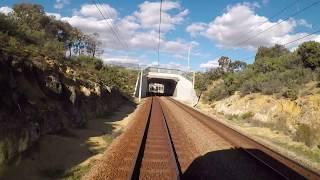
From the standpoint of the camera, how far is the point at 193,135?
60.7 ft

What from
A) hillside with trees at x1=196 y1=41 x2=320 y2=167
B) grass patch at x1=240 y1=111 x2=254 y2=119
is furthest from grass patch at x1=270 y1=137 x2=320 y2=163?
grass patch at x1=240 y1=111 x2=254 y2=119

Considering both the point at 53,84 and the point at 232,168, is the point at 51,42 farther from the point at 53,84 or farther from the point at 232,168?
the point at 232,168

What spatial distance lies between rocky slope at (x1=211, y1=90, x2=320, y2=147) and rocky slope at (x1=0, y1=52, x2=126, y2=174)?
12.1m

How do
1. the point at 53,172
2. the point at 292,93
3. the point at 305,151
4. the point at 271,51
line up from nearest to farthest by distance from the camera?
1. the point at 53,172
2. the point at 305,151
3. the point at 292,93
4. the point at 271,51

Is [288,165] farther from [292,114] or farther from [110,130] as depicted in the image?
[292,114]

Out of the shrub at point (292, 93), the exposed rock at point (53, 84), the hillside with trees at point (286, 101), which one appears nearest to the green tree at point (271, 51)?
the hillside with trees at point (286, 101)

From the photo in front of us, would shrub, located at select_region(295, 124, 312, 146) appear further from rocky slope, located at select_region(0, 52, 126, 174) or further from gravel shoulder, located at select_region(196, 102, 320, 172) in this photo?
rocky slope, located at select_region(0, 52, 126, 174)

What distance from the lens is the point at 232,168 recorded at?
11.4m

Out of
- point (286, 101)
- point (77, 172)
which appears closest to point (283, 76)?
point (286, 101)

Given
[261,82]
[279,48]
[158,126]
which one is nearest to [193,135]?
[158,126]

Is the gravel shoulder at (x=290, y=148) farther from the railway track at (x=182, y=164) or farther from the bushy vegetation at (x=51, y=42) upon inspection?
the bushy vegetation at (x=51, y=42)

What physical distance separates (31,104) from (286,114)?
18718 mm

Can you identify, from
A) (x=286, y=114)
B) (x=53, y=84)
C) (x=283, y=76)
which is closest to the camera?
(x=53, y=84)

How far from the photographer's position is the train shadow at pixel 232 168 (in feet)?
34.1
